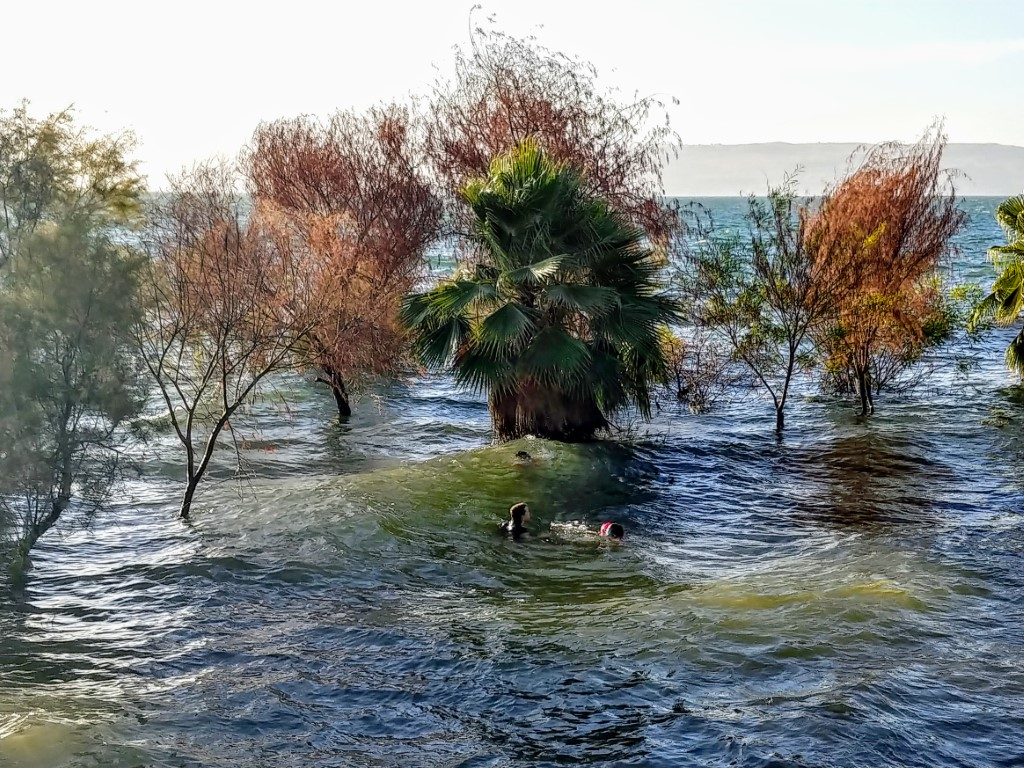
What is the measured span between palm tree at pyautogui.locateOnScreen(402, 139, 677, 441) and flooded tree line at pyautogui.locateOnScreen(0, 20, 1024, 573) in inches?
1.9

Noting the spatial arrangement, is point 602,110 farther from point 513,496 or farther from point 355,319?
point 513,496

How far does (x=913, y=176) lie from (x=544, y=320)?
435 inches

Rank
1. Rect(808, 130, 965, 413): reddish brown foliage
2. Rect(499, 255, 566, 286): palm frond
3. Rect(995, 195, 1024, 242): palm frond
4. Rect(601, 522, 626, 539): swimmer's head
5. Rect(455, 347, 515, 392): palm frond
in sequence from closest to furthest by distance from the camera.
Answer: Rect(601, 522, 626, 539): swimmer's head
Rect(499, 255, 566, 286): palm frond
Rect(455, 347, 515, 392): palm frond
Rect(808, 130, 965, 413): reddish brown foliage
Rect(995, 195, 1024, 242): palm frond

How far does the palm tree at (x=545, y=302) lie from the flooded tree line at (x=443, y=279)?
49 millimetres

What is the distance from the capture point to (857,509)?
18453mm

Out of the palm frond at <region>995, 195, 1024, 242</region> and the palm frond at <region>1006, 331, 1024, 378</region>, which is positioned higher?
the palm frond at <region>995, 195, 1024, 242</region>

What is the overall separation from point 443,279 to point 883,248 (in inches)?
417

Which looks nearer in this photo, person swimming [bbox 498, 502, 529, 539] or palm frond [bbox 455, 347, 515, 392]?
person swimming [bbox 498, 502, 529, 539]

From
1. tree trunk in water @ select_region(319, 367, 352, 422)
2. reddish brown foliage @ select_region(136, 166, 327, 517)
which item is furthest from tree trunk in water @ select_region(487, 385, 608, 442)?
tree trunk in water @ select_region(319, 367, 352, 422)

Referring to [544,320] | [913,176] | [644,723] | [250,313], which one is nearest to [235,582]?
[250,313]

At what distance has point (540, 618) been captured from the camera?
1316 centimetres

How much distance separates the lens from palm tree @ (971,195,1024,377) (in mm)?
26594

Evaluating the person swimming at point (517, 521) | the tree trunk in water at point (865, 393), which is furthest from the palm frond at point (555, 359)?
the tree trunk in water at point (865, 393)

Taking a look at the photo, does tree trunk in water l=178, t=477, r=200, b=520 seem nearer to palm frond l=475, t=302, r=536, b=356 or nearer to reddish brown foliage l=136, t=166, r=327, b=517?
reddish brown foliage l=136, t=166, r=327, b=517
